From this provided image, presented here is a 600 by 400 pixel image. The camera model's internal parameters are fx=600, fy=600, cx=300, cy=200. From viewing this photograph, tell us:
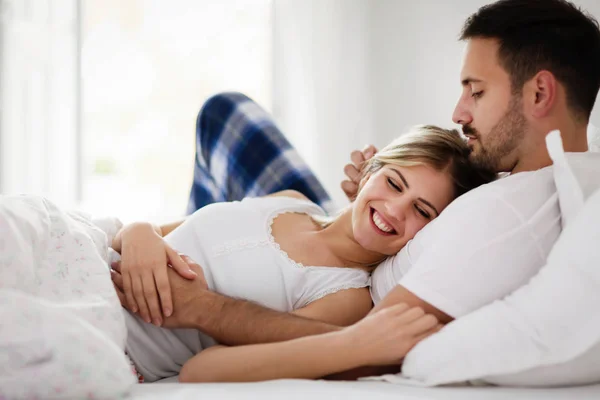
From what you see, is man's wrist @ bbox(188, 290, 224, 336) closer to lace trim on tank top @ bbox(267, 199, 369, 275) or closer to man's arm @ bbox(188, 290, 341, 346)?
man's arm @ bbox(188, 290, 341, 346)

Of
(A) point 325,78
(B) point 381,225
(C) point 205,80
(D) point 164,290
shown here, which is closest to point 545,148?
(B) point 381,225

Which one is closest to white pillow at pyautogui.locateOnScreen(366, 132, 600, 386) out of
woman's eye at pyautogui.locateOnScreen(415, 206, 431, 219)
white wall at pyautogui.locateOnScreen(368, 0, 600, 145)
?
woman's eye at pyautogui.locateOnScreen(415, 206, 431, 219)

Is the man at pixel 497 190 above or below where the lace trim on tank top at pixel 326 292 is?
above

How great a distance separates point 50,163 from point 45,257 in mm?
2247

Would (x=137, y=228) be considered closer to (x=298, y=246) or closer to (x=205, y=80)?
(x=298, y=246)

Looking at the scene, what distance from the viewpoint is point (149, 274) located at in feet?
4.09

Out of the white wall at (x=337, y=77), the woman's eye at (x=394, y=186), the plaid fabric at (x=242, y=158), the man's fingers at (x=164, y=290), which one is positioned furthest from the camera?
the white wall at (x=337, y=77)

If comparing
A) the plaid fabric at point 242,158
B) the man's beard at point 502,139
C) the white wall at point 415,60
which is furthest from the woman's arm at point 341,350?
the white wall at point 415,60

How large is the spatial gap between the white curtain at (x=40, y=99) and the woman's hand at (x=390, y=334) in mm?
2480

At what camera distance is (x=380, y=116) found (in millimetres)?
3609

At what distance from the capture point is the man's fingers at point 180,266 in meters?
1.28

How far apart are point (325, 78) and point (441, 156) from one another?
2.29 meters

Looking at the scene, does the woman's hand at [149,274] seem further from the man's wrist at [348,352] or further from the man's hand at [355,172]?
the man's hand at [355,172]

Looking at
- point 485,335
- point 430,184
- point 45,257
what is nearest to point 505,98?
point 430,184
